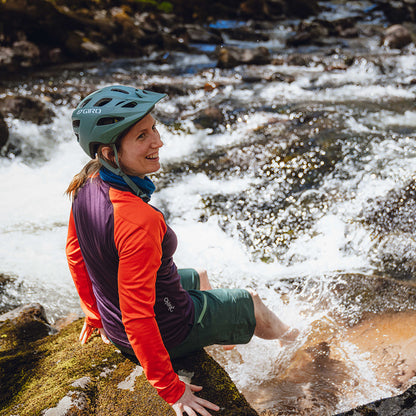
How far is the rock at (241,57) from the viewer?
1263cm

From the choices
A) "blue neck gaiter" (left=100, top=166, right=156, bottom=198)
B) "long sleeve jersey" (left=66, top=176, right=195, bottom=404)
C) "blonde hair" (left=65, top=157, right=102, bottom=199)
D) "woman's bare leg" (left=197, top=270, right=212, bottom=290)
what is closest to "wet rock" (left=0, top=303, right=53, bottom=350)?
"long sleeve jersey" (left=66, top=176, right=195, bottom=404)

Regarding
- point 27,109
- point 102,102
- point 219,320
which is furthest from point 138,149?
point 27,109

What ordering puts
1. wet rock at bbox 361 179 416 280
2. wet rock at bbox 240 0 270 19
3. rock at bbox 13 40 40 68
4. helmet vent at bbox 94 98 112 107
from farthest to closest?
wet rock at bbox 240 0 270 19
rock at bbox 13 40 40 68
wet rock at bbox 361 179 416 280
helmet vent at bbox 94 98 112 107

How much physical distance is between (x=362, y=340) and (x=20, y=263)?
3.91 meters

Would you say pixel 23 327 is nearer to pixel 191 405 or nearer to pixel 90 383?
pixel 90 383

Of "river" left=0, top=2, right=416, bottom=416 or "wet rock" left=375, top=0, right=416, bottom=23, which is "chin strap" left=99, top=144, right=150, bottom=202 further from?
"wet rock" left=375, top=0, right=416, bottom=23

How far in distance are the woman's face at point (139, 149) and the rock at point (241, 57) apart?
1119 centimetres

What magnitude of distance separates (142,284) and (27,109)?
764cm

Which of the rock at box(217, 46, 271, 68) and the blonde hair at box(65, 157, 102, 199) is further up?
the blonde hair at box(65, 157, 102, 199)

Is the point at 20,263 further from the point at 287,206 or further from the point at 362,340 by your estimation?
the point at 362,340

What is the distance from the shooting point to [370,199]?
212 inches

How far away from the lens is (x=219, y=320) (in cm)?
262

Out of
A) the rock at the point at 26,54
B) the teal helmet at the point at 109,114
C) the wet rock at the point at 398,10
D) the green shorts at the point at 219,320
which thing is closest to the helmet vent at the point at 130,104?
the teal helmet at the point at 109,114

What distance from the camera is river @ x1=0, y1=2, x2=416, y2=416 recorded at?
10.9 feet
